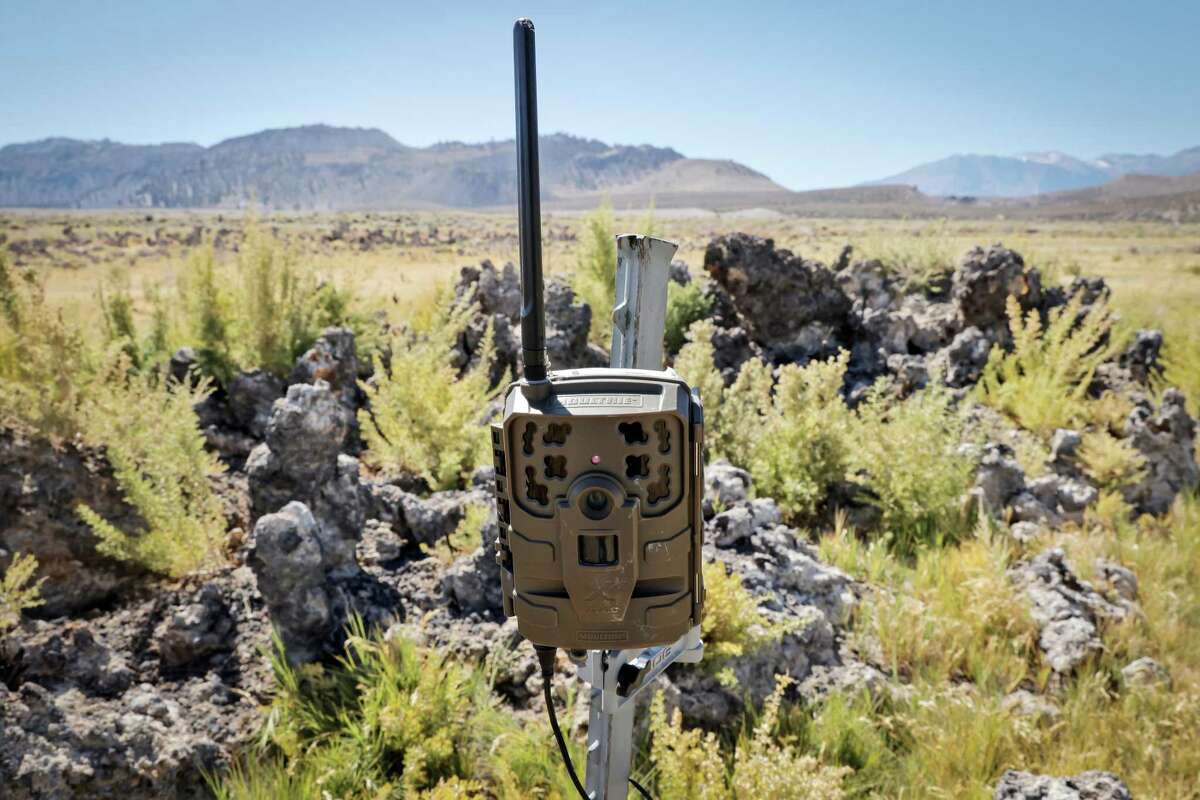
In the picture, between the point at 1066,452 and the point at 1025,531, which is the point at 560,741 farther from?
the point at 1066,452

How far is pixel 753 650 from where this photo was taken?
252 centimetres

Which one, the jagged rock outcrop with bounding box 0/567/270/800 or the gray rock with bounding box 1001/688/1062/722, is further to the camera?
the gray rock with bounding box 1001/688/1062/722

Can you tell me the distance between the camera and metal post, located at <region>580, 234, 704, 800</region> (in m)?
1.39

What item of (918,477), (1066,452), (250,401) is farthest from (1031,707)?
(250,401)

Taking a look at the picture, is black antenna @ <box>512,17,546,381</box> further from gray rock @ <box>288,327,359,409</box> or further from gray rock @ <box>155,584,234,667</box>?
gray rock @ <box>288,327,359,409</box>

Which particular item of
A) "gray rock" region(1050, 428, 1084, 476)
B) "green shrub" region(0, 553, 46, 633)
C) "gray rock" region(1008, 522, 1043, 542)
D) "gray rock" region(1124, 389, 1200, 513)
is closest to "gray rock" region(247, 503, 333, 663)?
"green shrub" region(0, 553, 46, 633)

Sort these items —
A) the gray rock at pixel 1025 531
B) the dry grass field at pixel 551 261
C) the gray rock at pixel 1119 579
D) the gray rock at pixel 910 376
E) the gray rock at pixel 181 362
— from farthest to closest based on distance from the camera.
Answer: the dry grass field at pixel 551 261 → the gray rock at pixel 910 376 → the gray rock at pixel 181 362 → the gray rock at pixel 1025 531 → the gray rock at pixel 1119 579

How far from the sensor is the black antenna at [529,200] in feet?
3.32

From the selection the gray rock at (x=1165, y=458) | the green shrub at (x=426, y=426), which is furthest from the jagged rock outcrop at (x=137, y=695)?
the gray rock at (x=1165, y=458)

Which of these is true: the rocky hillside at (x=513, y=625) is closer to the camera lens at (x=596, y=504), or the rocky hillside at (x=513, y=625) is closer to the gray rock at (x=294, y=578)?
the gray rock at (x=294, y=578)

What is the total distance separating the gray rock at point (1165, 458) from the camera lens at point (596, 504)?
16.9ft

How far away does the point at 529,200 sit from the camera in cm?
105

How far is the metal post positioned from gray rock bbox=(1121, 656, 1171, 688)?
8.16 ft

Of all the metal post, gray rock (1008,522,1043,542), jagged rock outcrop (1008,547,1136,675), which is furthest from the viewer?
gray rock (1008,522,1043,542)
